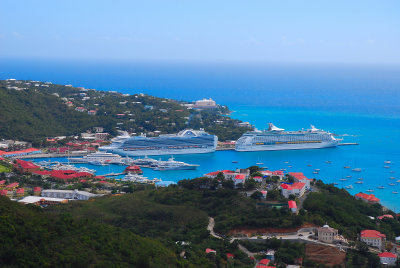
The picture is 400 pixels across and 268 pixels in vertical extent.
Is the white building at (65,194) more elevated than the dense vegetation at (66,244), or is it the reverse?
the dense vegetation at (66,244)

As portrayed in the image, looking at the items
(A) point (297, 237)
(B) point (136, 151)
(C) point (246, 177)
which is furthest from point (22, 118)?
(A) point (297, 237)

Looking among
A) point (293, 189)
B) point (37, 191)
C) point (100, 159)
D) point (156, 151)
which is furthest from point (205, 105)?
point (293, 189)

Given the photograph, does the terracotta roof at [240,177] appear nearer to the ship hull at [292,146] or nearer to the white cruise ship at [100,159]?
the white cruise ship at [100,159]

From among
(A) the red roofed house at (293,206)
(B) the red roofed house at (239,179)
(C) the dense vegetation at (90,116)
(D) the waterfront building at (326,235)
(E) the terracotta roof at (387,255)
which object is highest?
(C) the dense vegetation at (90,116)

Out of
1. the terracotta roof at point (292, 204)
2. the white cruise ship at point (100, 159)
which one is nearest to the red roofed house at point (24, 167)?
the white cruise ship at point (100, 159)

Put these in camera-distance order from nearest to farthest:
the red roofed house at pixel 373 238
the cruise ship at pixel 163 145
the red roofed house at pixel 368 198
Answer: the red roofed house at pixel 373 238, the red roofed house at pixel 368 198, the cruise ship at pixel 163 145

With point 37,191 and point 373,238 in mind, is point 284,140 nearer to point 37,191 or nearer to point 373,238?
point 37,191
